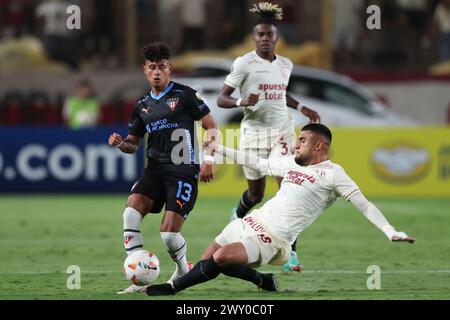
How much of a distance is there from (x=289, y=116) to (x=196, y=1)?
48.0ft

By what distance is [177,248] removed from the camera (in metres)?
9.77

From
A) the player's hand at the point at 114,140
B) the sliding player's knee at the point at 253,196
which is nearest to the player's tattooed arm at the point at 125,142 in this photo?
the player's hand at the point at 114,140

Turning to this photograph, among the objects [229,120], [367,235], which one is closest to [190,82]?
[229,120]

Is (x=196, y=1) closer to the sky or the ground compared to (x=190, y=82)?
closer to the sky

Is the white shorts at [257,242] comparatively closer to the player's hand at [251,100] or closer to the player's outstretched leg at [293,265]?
the player's outstretched leg at [293,265]

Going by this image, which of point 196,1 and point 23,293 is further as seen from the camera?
point 196,1

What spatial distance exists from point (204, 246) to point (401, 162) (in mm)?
7578

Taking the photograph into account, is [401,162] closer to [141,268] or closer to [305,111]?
[305,111]

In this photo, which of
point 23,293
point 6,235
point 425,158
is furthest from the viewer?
point 425,158

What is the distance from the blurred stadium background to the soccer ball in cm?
29

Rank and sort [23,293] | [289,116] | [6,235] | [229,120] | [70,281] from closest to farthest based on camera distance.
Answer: [23,293], [70,281], [289,116], [6,235], [229,120]

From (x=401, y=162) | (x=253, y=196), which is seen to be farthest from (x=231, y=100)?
(x=401, y=162)

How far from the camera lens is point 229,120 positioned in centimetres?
2475

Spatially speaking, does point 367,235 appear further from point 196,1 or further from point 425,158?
point 196,1
